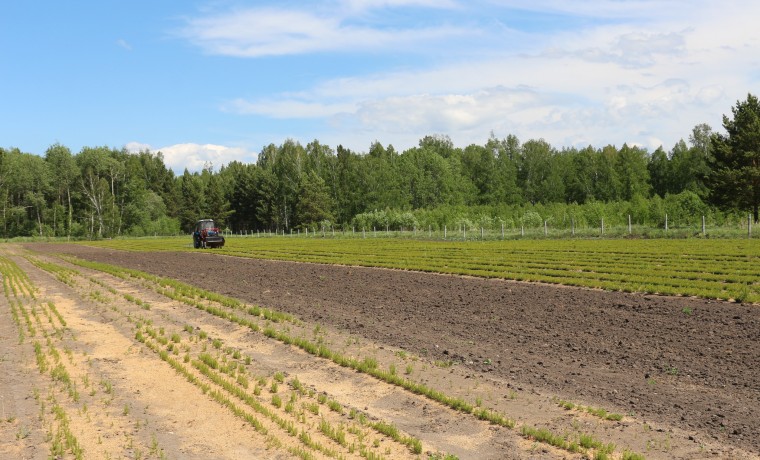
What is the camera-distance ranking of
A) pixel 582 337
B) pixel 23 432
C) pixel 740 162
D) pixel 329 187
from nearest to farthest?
pixel 23 432 < pixel 582 337 < pixel 740 162 < pixel 329 187

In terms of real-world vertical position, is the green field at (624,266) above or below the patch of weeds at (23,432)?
above

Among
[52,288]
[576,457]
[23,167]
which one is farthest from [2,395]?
[23,167]

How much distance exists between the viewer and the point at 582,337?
40.3ft

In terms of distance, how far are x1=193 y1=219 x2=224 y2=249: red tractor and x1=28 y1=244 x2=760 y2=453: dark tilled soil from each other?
3317 centimetres

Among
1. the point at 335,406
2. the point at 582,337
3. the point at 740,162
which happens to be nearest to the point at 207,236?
the point at 740,162

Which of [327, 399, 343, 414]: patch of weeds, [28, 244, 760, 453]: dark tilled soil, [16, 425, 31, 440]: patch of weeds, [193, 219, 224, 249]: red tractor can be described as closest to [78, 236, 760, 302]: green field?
[28, 244, 760, 453]: dark tilled soil

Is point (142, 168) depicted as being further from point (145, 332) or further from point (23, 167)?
point (145, 332)

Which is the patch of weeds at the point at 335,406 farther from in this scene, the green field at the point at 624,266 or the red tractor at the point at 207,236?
the red tractor at the point at 207,236

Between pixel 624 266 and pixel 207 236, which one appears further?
pixel 207 236

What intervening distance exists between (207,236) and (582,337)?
46222 mm

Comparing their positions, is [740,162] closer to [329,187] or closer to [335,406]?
[335,406]

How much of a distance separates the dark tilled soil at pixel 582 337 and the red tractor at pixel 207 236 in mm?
33170

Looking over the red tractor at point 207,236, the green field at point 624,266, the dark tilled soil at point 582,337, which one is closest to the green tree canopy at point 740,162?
the green field at point 624,266

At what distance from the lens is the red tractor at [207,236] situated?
5459 centimetres
